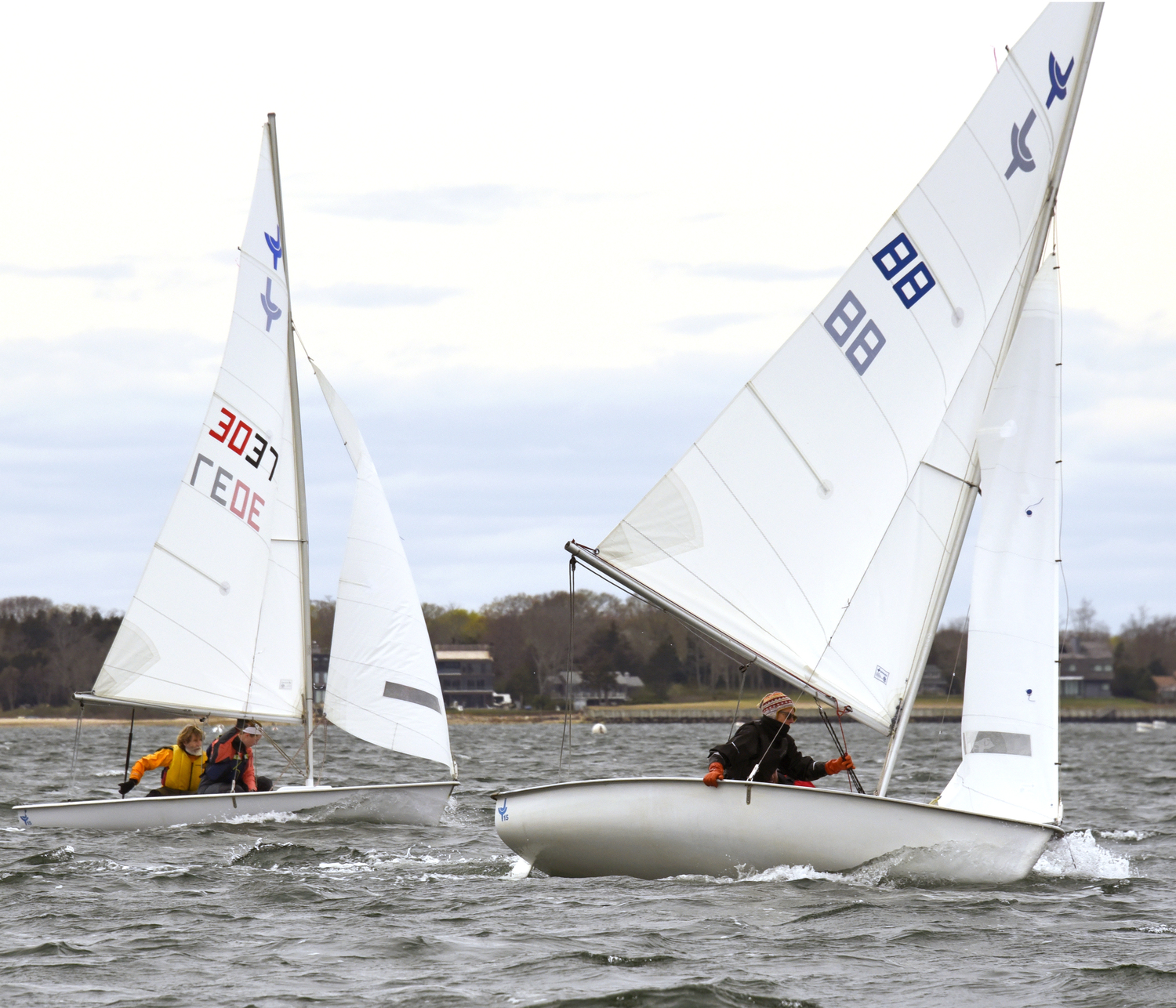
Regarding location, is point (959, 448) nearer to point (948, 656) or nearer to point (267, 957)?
point (267, 957)

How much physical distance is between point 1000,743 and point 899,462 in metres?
1.80

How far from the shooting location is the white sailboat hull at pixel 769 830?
8445mm

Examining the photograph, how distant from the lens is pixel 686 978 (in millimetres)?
6613

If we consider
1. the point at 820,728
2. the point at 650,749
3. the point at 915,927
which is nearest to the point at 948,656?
the point at 820,728

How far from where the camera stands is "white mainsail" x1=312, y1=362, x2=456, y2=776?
547 inches

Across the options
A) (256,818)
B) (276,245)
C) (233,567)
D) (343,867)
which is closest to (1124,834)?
(343,867)

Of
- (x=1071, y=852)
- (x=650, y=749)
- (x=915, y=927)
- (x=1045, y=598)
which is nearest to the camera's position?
(x=915, y=927)

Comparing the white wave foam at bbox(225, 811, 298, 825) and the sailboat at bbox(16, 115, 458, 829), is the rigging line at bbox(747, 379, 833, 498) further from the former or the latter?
the white wave foam at bbox(225, 811, 298, 825)

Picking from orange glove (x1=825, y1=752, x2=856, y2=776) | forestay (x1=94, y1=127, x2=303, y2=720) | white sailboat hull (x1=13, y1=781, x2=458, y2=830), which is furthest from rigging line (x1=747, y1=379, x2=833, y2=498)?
forestay (x1=94, y1=127, x2=303, y2=720)

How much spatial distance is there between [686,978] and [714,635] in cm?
307

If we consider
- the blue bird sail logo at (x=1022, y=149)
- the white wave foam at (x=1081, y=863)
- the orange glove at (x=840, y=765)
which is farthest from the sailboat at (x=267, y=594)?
the blue bird sail logo at (x=1022, y=149)

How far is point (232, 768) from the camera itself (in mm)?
13250

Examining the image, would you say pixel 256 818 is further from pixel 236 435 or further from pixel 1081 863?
pixel 1081 863

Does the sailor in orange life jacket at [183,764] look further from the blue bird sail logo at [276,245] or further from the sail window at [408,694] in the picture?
the blue bird sail logo at [276,245]
